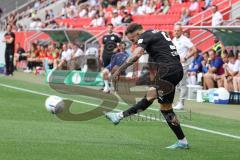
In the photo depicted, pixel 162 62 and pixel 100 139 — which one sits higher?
pixel 162 62

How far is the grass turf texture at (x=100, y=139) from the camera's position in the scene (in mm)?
9344

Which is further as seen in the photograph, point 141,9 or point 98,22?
point 98,22

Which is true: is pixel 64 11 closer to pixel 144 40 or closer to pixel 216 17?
pixel 216 17

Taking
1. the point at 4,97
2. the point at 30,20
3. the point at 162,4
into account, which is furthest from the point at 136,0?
the point at 4,97

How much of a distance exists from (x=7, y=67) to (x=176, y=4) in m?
7.78

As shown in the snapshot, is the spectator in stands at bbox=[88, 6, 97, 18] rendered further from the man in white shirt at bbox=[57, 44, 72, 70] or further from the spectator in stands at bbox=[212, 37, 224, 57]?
the spectator in stands at bbox=[212, 37, 224, 57]

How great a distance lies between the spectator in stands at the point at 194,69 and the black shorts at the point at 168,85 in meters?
11.1

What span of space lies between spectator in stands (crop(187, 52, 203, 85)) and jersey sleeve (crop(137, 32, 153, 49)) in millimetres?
11450

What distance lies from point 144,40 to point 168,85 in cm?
88

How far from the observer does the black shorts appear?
34.1 ft

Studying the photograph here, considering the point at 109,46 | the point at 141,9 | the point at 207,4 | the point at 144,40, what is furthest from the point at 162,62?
the point at 141,9

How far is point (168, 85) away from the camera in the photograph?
10594 mm

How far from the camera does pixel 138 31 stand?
10352 millimetres

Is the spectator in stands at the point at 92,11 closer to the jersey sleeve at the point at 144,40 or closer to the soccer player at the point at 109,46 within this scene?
the soccer player at the point at 109,46
